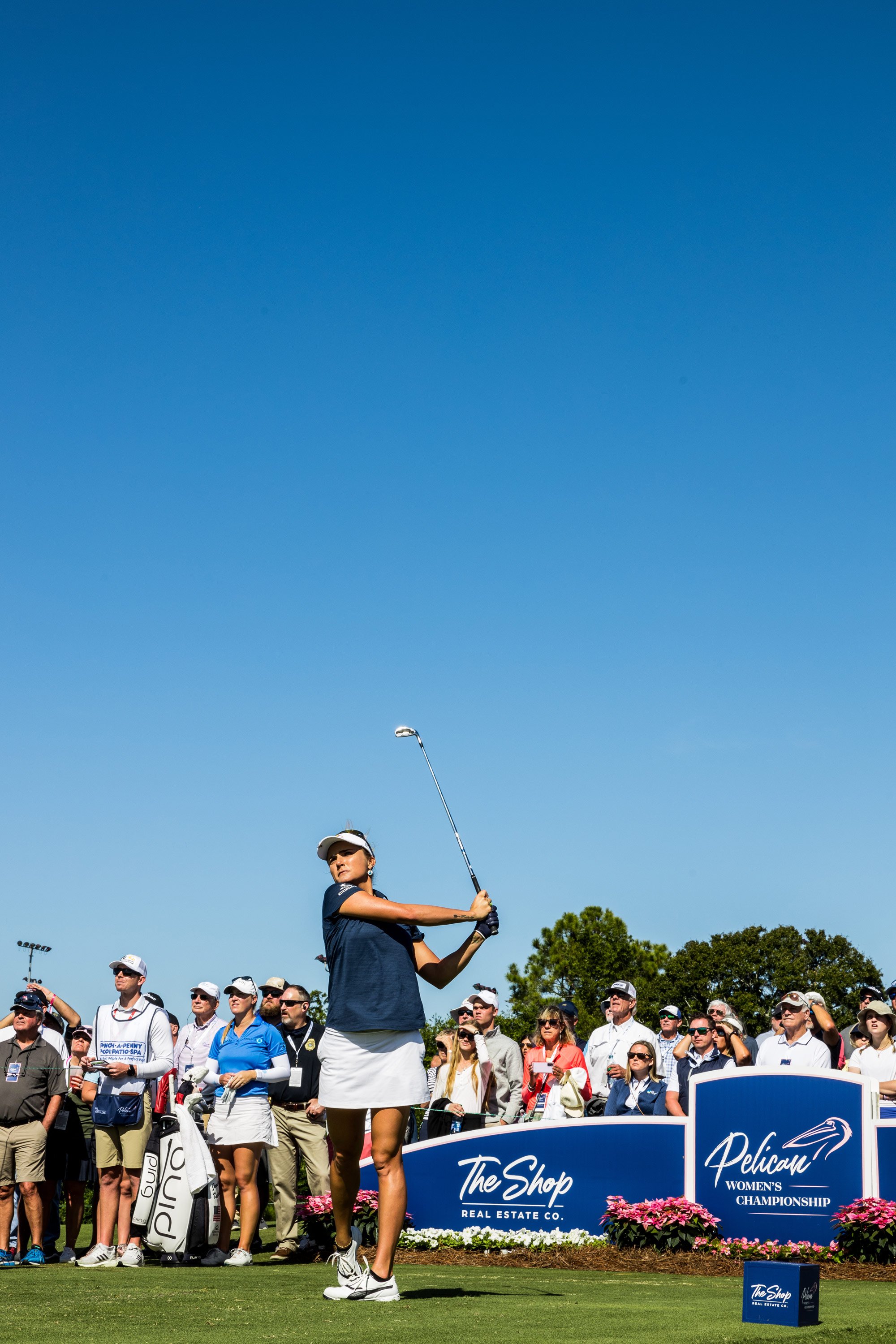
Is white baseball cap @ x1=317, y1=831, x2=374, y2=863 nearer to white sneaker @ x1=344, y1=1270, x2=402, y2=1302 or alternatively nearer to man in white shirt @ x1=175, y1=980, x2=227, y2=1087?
white sneaker @ x1=344, y1=1270, x2=402, y2=1302

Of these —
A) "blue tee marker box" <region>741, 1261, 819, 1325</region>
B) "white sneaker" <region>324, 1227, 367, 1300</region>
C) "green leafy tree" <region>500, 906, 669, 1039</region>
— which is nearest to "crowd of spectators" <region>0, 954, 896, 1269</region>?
"white sneaker" <region>324, 1227, 367, 1300</region>

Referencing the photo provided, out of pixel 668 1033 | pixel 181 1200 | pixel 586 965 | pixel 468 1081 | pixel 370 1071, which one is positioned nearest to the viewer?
pixel 370 1071

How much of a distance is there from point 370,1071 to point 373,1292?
102 centimetres

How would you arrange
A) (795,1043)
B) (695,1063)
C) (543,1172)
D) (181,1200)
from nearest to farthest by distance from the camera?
(181,1200)
(543,1172)
(795,1043)
(695,1063)

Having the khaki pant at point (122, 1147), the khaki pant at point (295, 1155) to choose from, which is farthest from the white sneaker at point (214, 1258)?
the khaki pant at point (295, 1155)

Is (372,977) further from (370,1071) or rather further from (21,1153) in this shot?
(21,1153)

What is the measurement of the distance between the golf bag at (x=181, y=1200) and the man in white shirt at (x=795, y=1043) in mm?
4686

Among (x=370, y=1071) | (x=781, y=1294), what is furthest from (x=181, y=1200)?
(x=781, y=1294)

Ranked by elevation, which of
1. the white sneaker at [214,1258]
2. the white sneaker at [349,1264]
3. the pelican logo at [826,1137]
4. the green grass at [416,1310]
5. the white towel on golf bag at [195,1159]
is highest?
the pelican logo at [826,1137]

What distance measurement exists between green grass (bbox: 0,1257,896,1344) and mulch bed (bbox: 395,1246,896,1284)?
2.27 ft

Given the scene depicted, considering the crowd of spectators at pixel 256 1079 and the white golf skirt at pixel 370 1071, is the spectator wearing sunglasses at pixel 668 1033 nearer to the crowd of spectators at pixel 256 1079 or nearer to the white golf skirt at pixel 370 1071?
the crowd of spectators at pixel 256 1079

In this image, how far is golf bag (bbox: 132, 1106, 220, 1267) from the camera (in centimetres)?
971

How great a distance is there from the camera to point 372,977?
21.5 feet

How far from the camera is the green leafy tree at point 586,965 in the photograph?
56.6m
